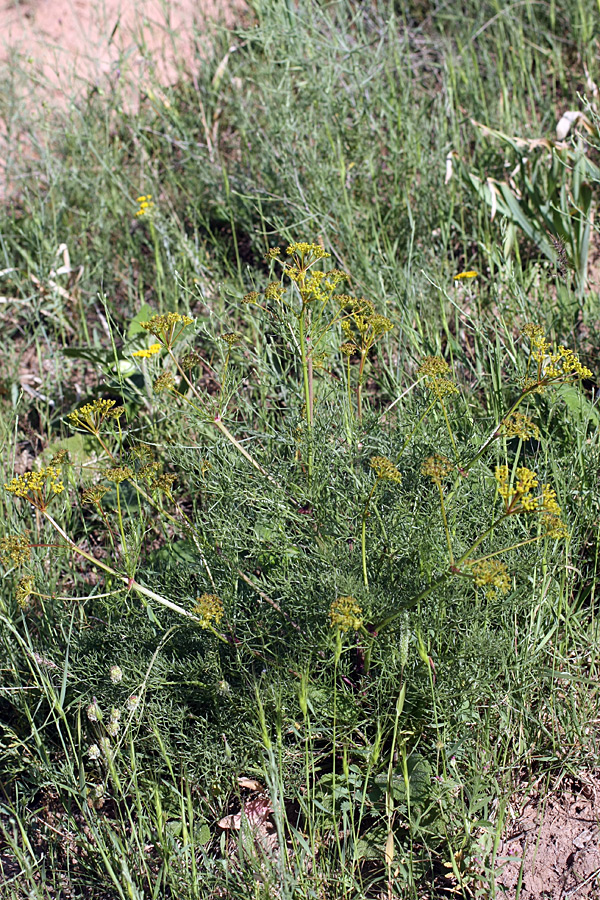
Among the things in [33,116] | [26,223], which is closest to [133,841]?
[26,223]

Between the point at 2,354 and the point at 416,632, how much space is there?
2.44 meters

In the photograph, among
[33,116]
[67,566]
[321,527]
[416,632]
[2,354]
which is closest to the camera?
[416,632]

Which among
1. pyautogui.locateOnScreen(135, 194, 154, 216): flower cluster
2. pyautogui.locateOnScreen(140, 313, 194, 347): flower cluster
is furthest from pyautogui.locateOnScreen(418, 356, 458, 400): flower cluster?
pyautogui.locateOnScreen(135, 194, 154, 216): flower cluster

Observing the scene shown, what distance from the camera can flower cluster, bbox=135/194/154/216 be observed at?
343 cm

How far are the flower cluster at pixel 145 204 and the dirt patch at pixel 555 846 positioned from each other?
2699mm

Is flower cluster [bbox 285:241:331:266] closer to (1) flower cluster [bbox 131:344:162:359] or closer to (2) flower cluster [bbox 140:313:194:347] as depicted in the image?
(2) flower cluster [bbox 140:313:194:347]

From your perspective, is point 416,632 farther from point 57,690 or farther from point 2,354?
point 2,354

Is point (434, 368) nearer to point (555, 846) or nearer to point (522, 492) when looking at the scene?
point (522, 492)

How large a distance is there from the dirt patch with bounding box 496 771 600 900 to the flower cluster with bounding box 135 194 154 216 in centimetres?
270

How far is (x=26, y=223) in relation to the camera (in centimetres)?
368

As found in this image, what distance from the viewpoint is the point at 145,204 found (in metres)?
3.54

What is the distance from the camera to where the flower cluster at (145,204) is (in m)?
3.43

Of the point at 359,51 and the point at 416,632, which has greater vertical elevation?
the point at 359,51

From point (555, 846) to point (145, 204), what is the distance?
294 centimetres
